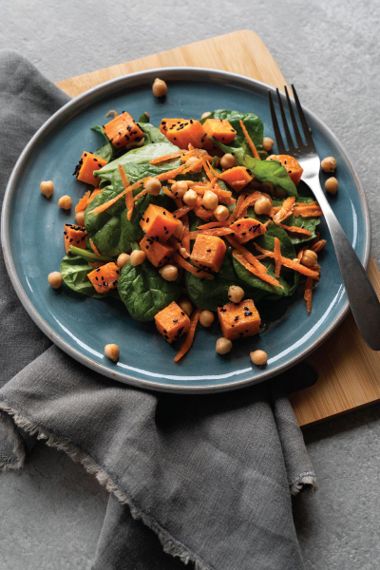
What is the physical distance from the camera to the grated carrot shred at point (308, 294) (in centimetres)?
322

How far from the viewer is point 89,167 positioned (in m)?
3.35

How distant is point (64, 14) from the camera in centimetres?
441

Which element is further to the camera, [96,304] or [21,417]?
[96,304]

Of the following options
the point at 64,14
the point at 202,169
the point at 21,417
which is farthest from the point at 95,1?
the point at 21,417

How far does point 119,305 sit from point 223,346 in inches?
20.4

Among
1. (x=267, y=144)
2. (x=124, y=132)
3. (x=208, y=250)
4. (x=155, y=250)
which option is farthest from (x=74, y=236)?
(x=267, y=144)

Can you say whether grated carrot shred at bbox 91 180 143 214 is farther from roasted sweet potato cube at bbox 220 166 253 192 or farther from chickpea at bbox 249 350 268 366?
chickpea at bbox 249 350 268 366

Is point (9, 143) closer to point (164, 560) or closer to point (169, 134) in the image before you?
point (169, 134)

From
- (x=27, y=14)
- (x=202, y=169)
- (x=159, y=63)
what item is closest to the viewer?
(x=202, y=169)

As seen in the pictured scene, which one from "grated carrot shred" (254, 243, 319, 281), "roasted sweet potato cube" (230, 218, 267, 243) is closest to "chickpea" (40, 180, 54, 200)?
"roasted sweet potato cube" (230, 218, 267, 243)

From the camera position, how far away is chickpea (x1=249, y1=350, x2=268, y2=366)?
10.1 feet

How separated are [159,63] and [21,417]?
205 centimetres

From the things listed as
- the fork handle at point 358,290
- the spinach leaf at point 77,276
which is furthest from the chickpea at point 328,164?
the spinach leaf at point 77,276

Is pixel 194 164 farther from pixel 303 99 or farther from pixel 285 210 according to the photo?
pixel 303 99
